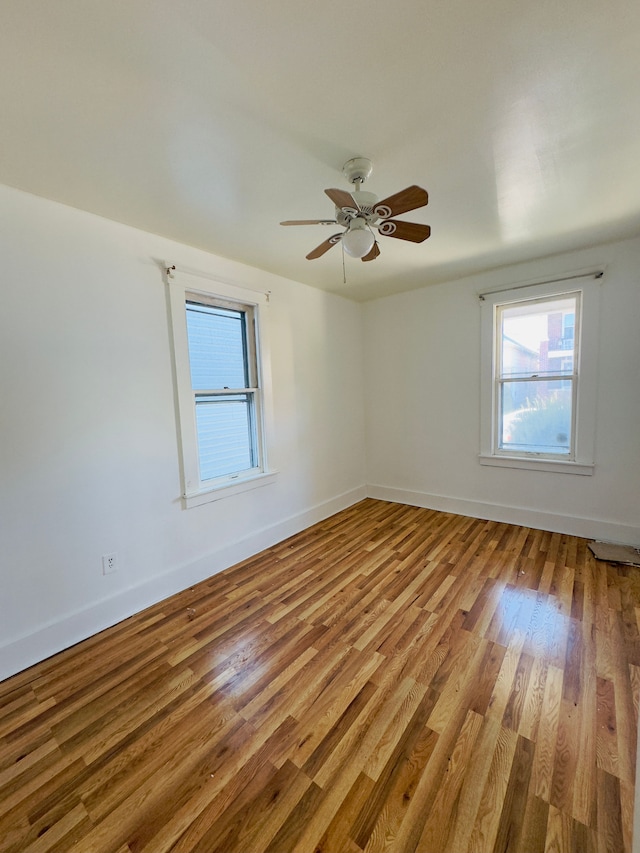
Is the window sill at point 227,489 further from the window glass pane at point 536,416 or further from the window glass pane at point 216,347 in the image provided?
the window glass pane at point 536,416

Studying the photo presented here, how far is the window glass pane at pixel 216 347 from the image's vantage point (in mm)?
2705

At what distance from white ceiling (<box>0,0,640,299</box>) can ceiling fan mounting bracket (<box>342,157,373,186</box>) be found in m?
0.03

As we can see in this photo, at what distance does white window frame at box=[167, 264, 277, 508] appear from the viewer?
8.25 feet

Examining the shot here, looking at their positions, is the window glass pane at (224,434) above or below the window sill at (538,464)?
above

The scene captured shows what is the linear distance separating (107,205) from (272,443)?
6.95 ft

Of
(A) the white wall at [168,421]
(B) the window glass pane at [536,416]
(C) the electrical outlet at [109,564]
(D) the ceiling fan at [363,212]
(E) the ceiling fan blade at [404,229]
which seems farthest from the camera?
(B) the window glass pane at [536,416]

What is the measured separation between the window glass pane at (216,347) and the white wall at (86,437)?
0.27 meters

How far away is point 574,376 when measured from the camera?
312cm

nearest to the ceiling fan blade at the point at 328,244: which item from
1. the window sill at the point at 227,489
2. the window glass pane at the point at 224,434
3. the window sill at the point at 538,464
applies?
the window glass pane at the point at 224,434

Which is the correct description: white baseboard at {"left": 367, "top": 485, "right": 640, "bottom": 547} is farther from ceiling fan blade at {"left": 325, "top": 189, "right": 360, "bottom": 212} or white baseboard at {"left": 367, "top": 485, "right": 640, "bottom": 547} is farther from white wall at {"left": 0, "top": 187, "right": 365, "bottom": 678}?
ceiling fan blade at {"left": 325, "top": 189, "right": 360, "bottom": 212}

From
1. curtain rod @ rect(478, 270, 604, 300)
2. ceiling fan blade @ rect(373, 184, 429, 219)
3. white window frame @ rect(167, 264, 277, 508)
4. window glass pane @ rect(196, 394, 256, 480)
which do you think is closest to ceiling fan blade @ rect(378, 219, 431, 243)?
ceiling fan blade @ rect(373, 184, 429, 219)

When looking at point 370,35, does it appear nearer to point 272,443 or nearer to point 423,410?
point 272,443

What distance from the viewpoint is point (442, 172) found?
5.96 feet

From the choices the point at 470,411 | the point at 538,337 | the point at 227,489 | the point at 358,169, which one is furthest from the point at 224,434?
the point at 538,337
